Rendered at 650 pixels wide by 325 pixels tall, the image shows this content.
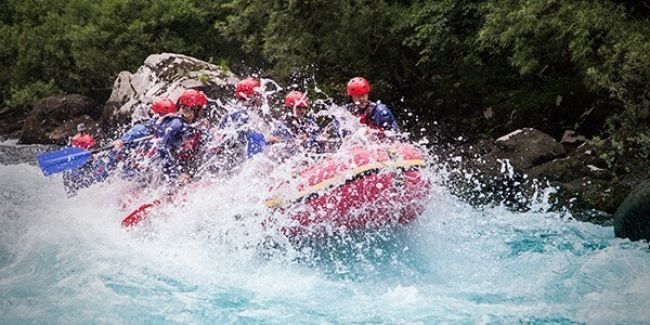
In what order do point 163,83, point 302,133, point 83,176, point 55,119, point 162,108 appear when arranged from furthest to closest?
point 55,119
point 163,83
point 83,176
point 162,108
point 302,133

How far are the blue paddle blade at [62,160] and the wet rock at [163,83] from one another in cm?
491

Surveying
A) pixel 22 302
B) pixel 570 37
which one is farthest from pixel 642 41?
pixel 22 302

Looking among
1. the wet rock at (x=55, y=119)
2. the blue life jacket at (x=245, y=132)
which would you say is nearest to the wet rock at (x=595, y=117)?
the blue life jacket at (x=245, y=132)

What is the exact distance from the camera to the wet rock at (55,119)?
1570cm

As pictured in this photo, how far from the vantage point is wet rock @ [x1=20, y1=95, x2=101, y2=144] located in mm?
15702

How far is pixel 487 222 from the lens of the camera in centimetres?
725

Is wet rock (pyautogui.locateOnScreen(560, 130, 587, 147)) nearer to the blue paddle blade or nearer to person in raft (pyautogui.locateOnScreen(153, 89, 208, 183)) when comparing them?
person in raft (pyautogui.locateOnScreen(153, 89, 208, 183))

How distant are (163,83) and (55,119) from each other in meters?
4.62

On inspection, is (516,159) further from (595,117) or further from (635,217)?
(635,217)

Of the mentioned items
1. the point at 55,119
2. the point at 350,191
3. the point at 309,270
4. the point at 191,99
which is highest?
the point at 55,119

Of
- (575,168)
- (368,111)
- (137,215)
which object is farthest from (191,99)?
(575,168)

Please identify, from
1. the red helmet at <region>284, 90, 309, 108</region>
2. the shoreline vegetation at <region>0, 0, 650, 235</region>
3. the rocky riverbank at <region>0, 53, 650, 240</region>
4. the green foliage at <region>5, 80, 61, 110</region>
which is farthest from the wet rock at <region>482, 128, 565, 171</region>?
the green foliage at <region>5, 80, 61, 110</region>

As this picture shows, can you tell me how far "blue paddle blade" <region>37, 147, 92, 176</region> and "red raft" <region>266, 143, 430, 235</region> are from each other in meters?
3.14

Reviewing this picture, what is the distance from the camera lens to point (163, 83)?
13.4m
